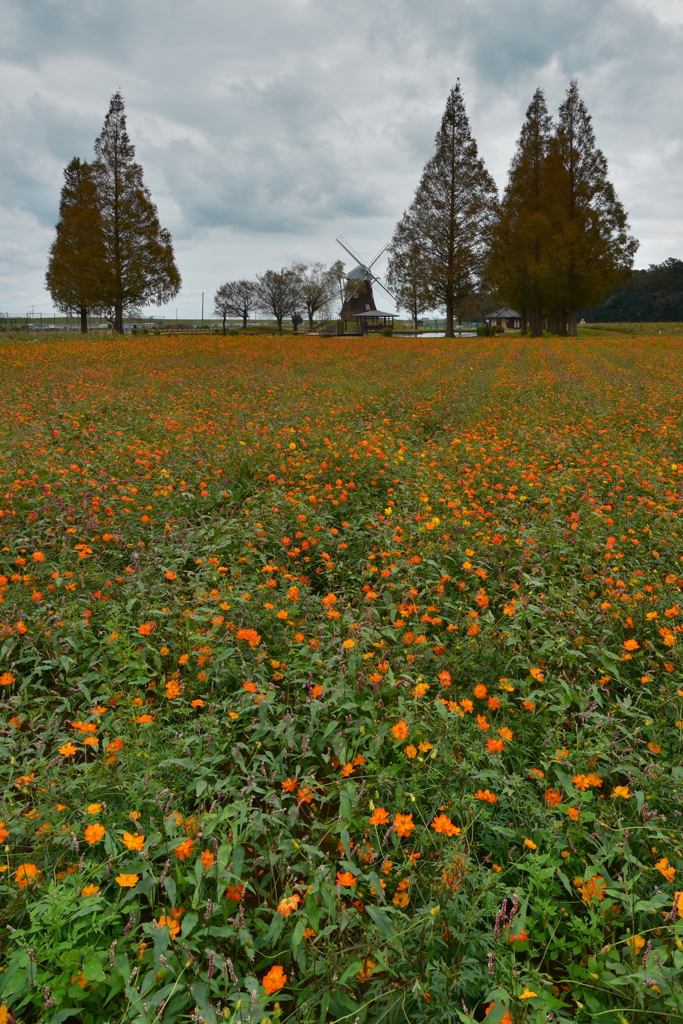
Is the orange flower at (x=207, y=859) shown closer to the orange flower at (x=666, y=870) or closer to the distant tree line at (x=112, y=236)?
the orange flower at (x=666, y=870)

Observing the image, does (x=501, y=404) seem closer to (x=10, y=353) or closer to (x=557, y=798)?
(x=557, y=798)

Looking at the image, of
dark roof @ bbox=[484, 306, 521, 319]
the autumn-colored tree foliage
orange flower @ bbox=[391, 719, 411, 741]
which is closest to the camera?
orange flower @ bbox=[391, 719, 411, 741]

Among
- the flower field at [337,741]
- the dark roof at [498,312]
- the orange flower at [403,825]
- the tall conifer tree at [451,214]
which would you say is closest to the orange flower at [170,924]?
the flower field at [337,741]

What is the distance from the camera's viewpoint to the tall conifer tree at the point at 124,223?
111 feet

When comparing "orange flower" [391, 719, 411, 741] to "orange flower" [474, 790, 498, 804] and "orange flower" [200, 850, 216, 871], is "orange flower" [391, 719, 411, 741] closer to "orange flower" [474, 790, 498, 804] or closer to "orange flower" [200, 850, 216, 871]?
"orange flower" [474, 790, 498, 804]

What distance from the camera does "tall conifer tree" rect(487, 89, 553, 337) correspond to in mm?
34062

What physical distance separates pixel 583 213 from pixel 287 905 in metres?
40.8

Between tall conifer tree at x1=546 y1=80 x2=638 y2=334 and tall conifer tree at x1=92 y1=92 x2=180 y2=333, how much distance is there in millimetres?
24065

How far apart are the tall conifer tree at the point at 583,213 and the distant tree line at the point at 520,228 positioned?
2.3 inches

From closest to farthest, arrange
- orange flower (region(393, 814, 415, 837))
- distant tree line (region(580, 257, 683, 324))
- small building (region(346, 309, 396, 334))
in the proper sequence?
orange flower (region(393, 814, 415, 837)), small building (region(346, 309, 396, 334)), distant tree line (region(580, 257, 683, 324))

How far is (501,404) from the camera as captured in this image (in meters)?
10.4

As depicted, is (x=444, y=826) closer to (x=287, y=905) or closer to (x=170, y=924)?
(x=287, y=905)

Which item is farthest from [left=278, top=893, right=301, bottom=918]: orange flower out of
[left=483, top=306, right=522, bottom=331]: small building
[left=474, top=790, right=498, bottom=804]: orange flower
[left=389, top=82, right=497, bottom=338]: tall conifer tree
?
[left=483, top=306, right=522, bottom=331]: small building

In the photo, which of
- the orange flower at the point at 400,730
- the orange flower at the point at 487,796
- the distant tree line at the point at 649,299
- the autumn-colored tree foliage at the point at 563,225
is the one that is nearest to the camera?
the orange flower at the point at 487,796
